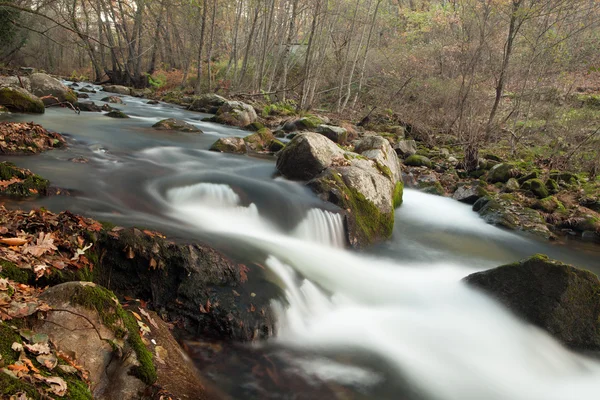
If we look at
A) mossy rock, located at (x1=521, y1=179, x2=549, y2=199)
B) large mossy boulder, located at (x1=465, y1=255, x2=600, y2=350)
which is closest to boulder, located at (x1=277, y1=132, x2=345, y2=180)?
large mossy boulder, located at (x1=465, y1=255, x2=600, y2=350)

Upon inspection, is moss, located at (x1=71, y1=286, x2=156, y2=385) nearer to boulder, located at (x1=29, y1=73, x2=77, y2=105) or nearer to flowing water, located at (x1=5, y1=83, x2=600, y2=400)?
flowing water, located at (x1=5, y1=83, x2=600, y2=400)

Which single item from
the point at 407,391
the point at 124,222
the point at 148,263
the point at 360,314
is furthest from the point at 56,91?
the point at 407,391

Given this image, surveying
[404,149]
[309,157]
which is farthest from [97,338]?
[404,149]

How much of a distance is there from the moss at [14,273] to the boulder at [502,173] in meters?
13.0

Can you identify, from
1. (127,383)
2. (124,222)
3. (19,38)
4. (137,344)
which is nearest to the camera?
(127,383)

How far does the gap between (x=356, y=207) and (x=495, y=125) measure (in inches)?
423

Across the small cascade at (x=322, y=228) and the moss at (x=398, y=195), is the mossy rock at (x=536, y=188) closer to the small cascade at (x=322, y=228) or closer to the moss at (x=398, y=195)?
the moss at (x=398, y=195)

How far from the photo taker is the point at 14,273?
2.70 meters

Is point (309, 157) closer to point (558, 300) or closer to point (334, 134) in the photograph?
point (558, 300)

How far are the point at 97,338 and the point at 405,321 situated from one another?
3.92 meters

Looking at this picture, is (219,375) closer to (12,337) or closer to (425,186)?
(12,337)

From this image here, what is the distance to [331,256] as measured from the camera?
6.44m

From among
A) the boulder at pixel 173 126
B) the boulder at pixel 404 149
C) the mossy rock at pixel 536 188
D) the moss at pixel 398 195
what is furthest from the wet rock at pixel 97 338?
the boulder at pixel 404 149

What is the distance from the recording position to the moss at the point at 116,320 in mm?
2508
